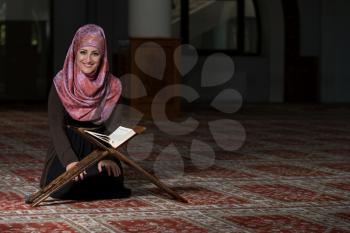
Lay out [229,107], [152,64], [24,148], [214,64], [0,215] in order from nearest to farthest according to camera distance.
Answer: [0,215] → [24,148] → [152,64] → [229,107] → [214,64]

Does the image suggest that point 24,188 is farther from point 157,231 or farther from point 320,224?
point 320,224

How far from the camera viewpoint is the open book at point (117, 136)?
14.5 ft

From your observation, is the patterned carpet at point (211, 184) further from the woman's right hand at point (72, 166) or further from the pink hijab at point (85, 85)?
the pink hijab at point (85, 85)

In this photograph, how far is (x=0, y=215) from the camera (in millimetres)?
4223

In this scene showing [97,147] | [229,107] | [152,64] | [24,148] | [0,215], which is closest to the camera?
[0,215]

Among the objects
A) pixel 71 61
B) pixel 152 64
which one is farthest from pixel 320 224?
pixel 152 64

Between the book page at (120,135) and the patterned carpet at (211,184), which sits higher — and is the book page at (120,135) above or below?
above

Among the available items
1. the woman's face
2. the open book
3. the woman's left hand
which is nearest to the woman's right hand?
the woman's left hand

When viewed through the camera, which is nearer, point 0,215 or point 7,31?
point 0,215

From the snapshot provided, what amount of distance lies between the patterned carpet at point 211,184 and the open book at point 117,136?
344 mm

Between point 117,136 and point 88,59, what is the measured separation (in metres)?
0.46

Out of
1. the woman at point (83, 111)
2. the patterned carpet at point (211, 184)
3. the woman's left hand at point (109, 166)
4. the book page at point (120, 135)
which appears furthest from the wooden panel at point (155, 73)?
the book page at point (120, 135)

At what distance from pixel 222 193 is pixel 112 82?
0.94m

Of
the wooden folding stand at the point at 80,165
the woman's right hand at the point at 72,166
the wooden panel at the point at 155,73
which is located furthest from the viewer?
the wooden panel at the point at 155,73
